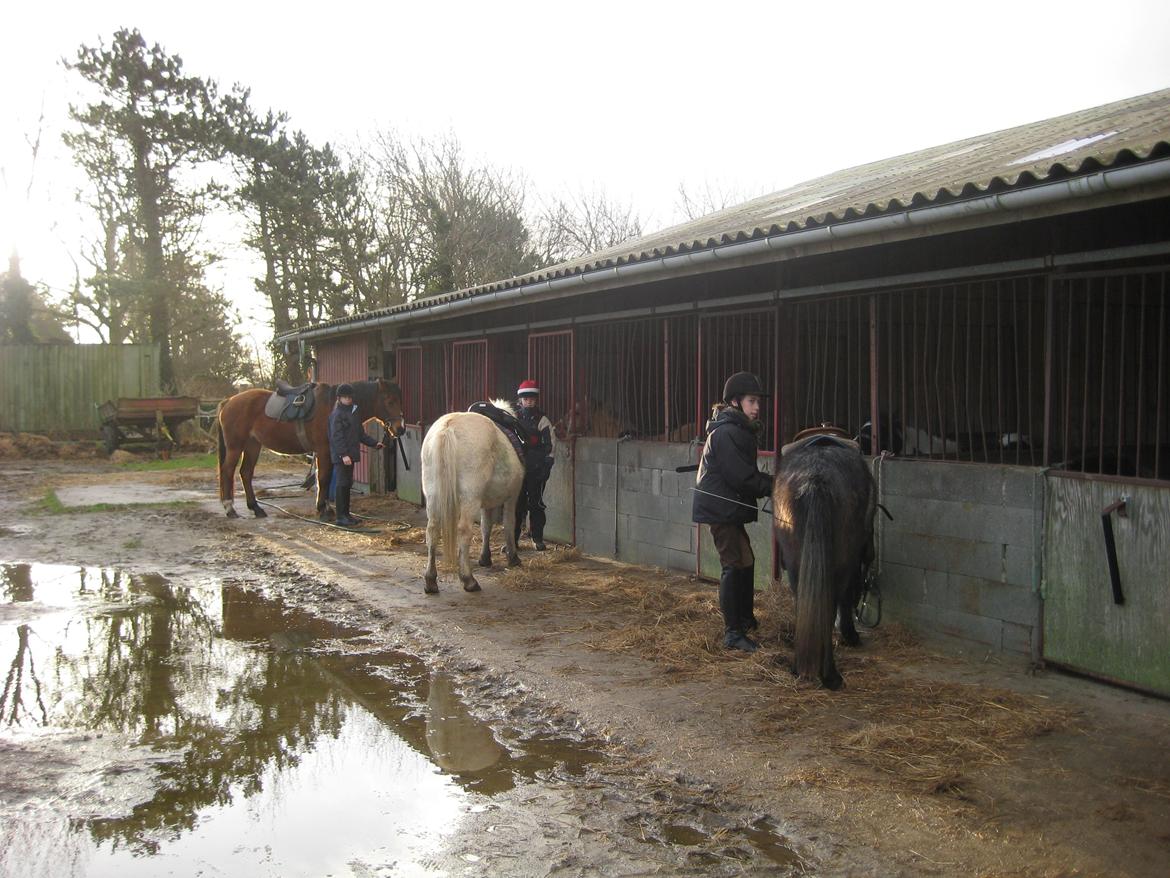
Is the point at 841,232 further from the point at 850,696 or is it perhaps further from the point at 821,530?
the point at 850,696

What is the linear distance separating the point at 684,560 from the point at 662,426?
1.39m

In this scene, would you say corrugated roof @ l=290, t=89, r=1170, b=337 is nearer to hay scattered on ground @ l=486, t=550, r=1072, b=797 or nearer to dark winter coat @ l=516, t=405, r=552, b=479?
dark winter coat @ l=516, t=405, r=552, b=479

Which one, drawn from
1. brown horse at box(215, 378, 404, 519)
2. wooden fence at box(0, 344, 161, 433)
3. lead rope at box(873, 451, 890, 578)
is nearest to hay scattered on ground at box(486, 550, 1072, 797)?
lead rope at box(873, 451, 890, 578)

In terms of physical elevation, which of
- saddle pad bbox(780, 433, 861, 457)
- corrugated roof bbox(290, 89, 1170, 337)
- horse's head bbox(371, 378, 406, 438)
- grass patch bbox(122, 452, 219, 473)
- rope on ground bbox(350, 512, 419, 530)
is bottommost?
rope on ground bbox(350, 512, 419, 530)

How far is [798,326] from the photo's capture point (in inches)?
276

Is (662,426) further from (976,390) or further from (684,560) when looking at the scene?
(976,390)

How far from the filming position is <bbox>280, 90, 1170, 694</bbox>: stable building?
4.73m

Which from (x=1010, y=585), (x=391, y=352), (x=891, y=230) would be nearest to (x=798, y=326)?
(x=891, y=230)

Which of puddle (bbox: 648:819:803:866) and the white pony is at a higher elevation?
the white pony

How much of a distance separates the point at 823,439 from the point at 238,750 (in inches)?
139

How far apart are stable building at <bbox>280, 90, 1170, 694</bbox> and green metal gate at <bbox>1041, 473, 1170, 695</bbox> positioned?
0.01 m

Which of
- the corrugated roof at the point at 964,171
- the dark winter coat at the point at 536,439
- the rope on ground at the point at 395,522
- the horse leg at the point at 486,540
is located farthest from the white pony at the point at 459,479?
the rope on ground at the point at 395,522

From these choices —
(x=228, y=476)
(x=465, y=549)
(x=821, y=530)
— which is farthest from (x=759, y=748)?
(x=228, y=476)

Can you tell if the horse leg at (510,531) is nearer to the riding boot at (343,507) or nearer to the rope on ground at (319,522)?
the rope on ground at (319,522)
